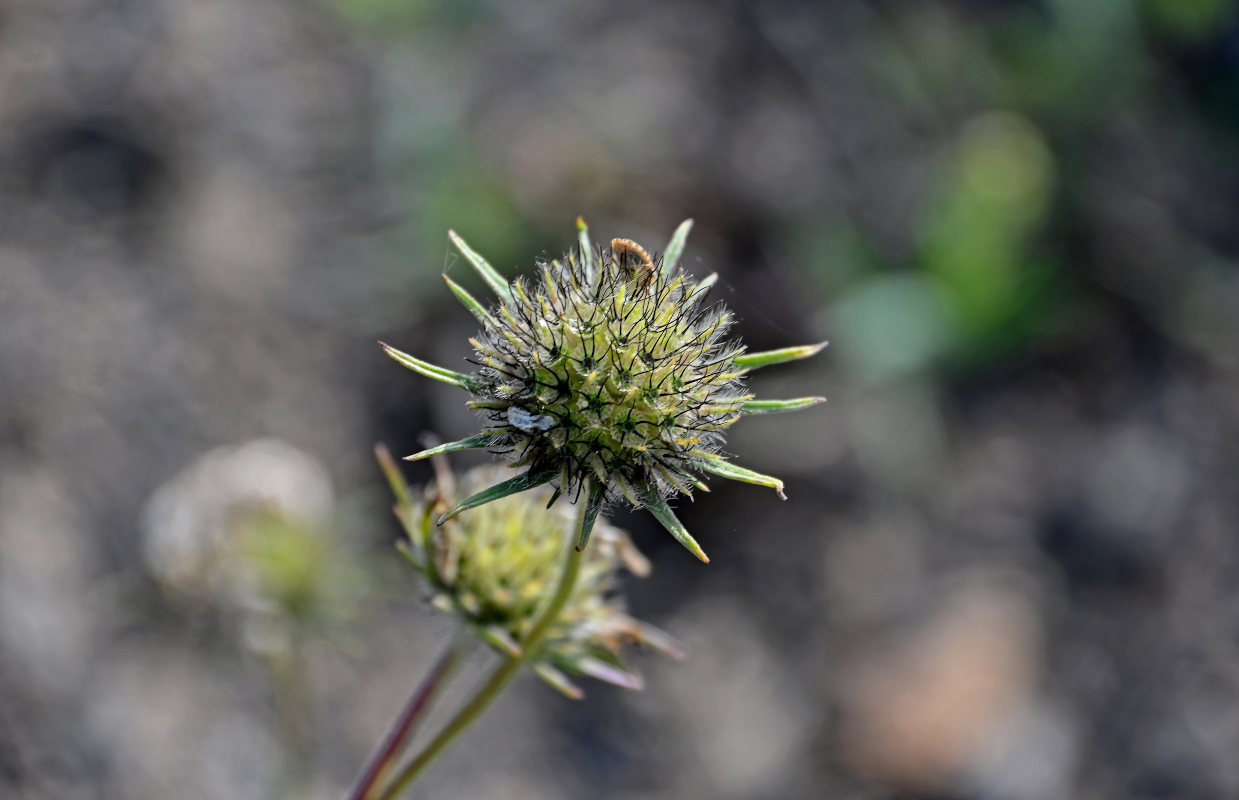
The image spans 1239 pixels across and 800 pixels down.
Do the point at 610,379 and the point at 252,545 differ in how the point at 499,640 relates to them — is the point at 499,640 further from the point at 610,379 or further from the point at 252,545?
the point at 252,545

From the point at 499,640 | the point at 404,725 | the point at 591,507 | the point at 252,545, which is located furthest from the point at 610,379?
the point at 252,545

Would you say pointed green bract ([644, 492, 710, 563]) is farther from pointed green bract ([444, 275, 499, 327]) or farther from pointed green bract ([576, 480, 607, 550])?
pointed green bract ([444, 275, 499, 327])

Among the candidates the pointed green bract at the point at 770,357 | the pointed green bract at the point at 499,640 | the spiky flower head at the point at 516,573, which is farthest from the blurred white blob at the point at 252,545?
the pointed green bract at the point at 770,357

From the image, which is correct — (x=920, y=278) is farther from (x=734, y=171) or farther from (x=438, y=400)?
(x=438, y=400)

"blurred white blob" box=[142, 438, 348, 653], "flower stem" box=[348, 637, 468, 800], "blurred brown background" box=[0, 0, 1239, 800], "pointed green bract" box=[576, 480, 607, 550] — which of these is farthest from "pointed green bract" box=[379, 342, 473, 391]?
"blurred brown background" box=[0, 0, 1239, 800]

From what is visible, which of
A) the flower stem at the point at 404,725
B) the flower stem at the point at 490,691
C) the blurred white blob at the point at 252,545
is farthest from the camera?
the blurred white blob at the point at 252,545

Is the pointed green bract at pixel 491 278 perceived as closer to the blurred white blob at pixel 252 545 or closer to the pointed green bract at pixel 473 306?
the pointed green bract at pixel 473 306

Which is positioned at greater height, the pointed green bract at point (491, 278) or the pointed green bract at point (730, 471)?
the pointed green bract at point (491, 278)
